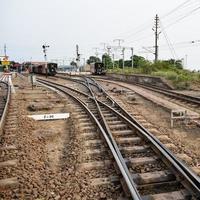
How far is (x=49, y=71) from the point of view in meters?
50.7

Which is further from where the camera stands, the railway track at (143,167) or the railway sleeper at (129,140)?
the railway sleeper at (129,140)

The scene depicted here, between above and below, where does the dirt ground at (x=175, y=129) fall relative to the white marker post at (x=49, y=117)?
below

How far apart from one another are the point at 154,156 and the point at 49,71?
44.7m

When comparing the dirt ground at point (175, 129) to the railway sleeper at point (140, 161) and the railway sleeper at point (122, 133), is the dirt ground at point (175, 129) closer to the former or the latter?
the railway sleeper at point (140, 161)

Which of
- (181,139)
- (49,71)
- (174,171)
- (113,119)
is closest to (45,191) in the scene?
(174,171)

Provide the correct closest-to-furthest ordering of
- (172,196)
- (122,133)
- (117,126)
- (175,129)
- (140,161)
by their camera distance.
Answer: (172,196)
(140,161)
(122,133)
(117,126)
(175,129)

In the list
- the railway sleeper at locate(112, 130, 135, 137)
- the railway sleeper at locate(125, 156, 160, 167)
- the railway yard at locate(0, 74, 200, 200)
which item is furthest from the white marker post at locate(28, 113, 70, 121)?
the railway sleeper at locate(125, 156, 160, 167)

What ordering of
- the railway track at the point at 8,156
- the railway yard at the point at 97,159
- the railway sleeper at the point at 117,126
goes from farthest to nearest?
Answer: the railway sleeper at the point at 117,126
the railway track at the point at 8,156
the railway yard at the point at 97,159

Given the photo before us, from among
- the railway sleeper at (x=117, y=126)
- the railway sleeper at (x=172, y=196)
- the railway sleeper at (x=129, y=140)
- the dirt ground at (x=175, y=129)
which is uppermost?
the railway sleeper at (x=117, y=126)

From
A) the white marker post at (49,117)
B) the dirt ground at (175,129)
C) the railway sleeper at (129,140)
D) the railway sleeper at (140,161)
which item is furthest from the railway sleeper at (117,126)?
the railway sleeper at (140,161)

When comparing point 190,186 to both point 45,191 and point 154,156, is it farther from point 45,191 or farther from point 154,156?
point 45,191

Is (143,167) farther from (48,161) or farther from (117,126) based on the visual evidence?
(117,126)

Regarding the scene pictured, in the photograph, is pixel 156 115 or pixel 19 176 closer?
pixel 19 176

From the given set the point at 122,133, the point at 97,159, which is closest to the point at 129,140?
the point at 122,133
